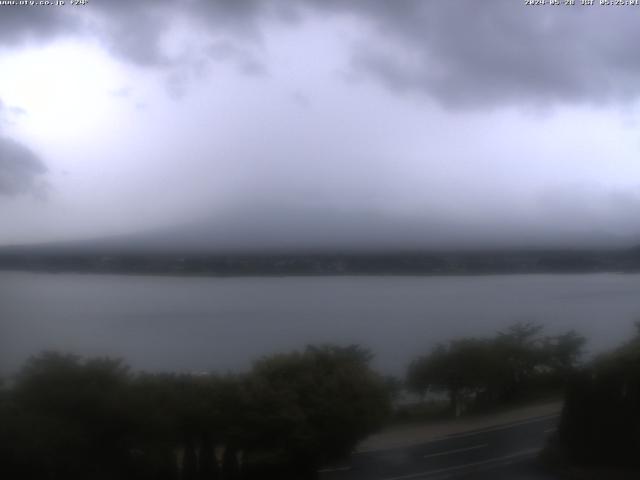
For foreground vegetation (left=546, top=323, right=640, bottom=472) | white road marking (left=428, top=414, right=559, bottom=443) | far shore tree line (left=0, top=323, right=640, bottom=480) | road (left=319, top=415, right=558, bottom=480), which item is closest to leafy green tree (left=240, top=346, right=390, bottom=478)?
far shore tree line (left=0, top=323, right=640, bottom=480)

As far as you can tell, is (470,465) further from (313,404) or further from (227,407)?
(227,407)

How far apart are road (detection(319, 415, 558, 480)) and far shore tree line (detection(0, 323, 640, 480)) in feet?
0.39

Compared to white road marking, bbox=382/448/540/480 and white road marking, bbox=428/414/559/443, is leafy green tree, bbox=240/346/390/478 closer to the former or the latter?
white road marking, bbox=382/448/540/480

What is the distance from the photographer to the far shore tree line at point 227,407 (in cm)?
254

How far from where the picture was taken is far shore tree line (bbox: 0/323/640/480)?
254 centimetres

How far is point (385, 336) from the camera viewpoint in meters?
2.77

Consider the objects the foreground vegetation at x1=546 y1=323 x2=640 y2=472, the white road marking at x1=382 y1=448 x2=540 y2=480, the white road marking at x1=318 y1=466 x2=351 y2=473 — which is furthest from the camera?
the foreground vegetation at x1=546 y1=323 x2=640 y2=472

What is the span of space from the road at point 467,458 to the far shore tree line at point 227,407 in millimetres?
119

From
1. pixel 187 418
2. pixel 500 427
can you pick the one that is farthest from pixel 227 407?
pixel 500 427

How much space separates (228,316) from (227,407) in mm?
334

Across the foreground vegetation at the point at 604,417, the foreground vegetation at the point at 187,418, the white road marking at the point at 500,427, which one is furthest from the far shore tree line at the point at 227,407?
the foreground vegetation at the point at 604,417

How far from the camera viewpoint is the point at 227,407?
2.64 metres

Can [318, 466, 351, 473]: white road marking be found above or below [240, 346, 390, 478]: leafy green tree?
below

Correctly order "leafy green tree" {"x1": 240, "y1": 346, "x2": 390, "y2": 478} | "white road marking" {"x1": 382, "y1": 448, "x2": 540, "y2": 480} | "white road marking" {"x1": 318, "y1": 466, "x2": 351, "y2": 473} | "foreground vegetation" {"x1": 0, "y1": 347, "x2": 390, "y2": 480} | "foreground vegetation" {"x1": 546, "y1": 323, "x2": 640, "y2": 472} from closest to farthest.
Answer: "foreground vegetation" {"x1": 0, "y1": 347, "x2": 390, "y2": 480} < "leafy green tree" {"x1": 240, "y1": 346, "x2": 390, "y2": 478} < "white road marking" {"x1": 318, "y1": 466, "x2": 351, "y2": 473} < "white road marking" {"x1": 382, "y1": 448, "x2": 540, "y2": 480} < "foreground vegetation" {"x1": 546, "y1": 323, "x2": 640, "y2": 472}
